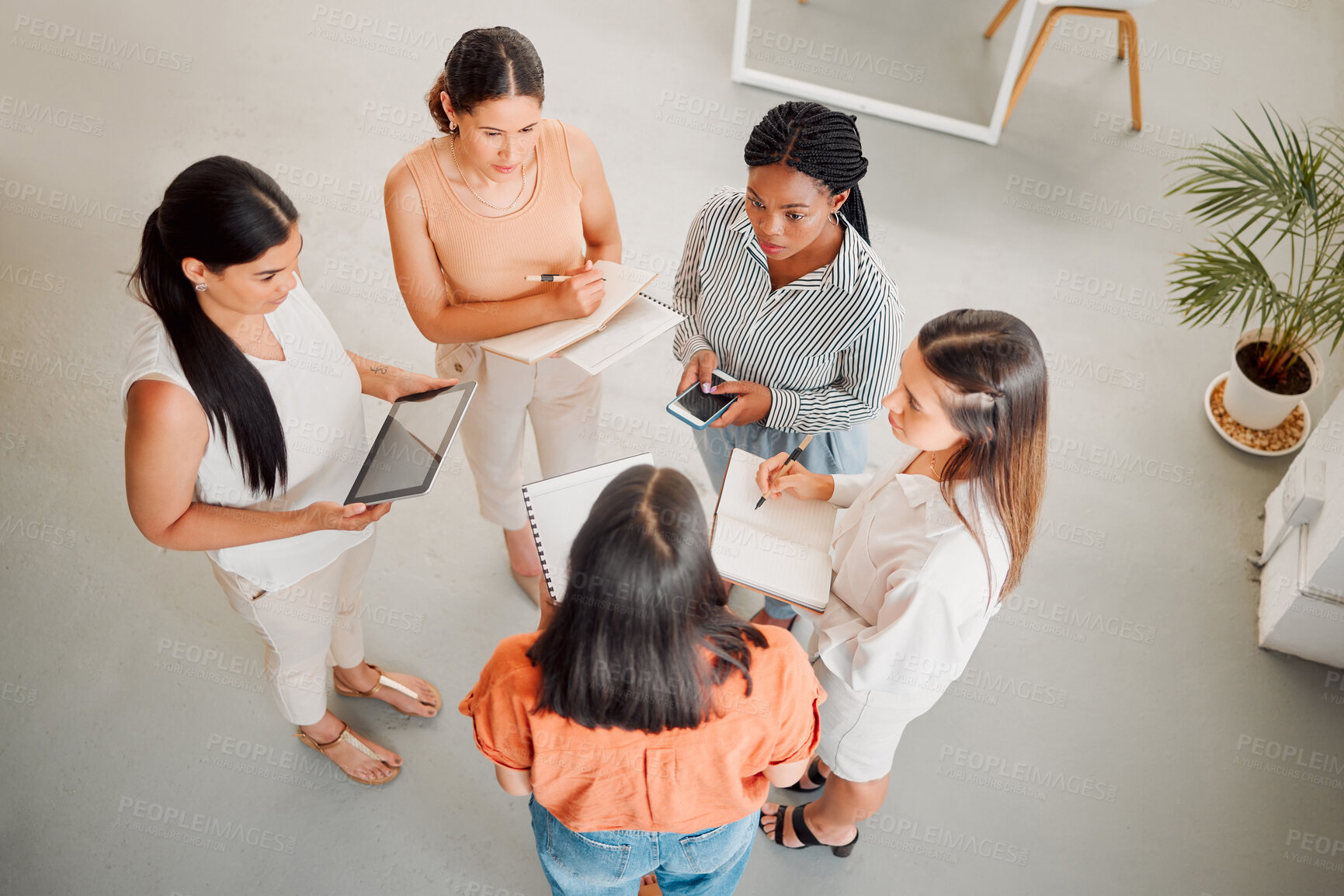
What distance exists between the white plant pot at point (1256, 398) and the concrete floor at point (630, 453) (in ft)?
0.45

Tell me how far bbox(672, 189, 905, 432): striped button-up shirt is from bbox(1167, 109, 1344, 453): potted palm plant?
1.56 metres

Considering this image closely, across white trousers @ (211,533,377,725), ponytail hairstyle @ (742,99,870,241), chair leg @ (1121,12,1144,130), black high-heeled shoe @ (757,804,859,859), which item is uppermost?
ponytail hairstyle @ (742,99,870,241)

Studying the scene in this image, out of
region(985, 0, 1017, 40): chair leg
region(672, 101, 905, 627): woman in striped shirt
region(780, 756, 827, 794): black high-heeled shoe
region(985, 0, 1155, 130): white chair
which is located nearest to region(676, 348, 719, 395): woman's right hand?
region(672, 101, 905, 627): woman in striped shirt

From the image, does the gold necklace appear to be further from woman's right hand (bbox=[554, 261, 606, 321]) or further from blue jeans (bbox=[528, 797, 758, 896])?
blue jeans (bbox=[528, 797, 758, 896])

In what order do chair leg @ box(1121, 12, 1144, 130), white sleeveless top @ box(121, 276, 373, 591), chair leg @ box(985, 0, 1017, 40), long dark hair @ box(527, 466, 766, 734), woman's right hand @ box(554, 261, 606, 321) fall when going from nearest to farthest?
long dark hair @ box(527, 466, 766, 734) → white sleeveless top @ box(121, 276, 373, 591) → woman's right hand @ box(554, 261, 606, 321) → chair leg @ box(1121, 12, 1144, 130) → chair leg @ box(985, 0, 1017, 40)

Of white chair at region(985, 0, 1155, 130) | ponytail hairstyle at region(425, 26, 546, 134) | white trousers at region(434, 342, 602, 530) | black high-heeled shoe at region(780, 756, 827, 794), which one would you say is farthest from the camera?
white chair at region(985, 0, 1155, 130)

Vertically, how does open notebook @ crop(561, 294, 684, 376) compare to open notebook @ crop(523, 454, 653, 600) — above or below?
above

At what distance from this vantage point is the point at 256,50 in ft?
16.3

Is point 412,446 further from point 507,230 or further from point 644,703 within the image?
point 644,703

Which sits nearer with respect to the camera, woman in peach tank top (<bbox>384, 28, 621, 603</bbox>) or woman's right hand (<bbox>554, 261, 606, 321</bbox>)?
woman in peach tank top (<bbox>384, 28, 621, 603</bbox>)

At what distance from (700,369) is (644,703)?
1208mm

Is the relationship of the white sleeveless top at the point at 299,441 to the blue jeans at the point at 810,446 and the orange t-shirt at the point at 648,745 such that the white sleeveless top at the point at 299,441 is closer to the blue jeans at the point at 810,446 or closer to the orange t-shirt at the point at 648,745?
the orange t-shirt at the point at 648,745

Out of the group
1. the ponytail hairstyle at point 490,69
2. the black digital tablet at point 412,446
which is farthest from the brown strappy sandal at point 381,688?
the ponytail hairstyle at point 490,69

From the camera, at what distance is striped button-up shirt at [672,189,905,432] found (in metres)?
2.15
